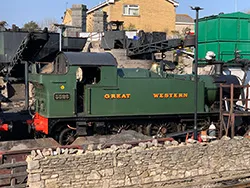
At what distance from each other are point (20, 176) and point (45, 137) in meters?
3.81

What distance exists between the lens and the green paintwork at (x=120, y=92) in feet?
41.1

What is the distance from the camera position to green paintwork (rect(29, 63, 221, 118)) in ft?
41.1

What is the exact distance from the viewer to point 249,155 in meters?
11.9

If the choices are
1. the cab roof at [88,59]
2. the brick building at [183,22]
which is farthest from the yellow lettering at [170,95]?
the brick building at [183,22]

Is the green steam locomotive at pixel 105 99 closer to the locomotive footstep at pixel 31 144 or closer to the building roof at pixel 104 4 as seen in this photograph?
the locomotive footstep at pixel 31 144

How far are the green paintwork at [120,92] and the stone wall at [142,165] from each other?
8.84 ft

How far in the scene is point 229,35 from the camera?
2141 centimetres

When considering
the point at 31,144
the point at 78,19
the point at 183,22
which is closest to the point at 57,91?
the point at 31,144

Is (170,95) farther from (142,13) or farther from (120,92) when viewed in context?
(142,13)

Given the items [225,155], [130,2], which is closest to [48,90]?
[225,155]

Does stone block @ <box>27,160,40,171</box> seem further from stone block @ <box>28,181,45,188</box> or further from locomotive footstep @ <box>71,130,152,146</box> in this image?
locomotive footstep @ <box>71,130,152,146</box>

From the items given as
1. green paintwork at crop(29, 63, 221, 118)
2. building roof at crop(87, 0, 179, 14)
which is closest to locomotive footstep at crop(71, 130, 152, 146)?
green paintwork at crop(29, 63, 221, 118)

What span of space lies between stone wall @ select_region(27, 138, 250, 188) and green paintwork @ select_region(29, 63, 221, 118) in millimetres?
2695

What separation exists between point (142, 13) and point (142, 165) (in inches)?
1090
